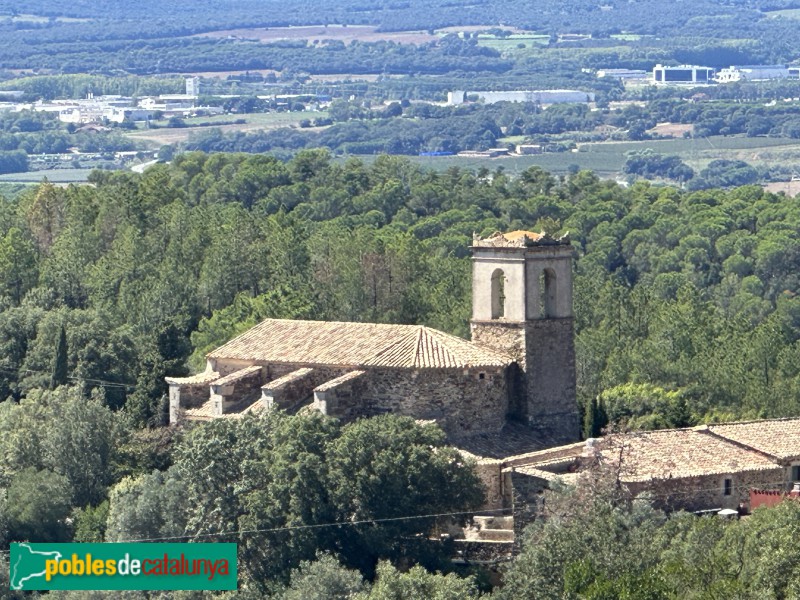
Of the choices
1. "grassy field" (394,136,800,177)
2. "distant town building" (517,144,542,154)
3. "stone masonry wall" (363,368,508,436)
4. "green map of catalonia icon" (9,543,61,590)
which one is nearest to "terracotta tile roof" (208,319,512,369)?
"stone masonry wall" (363,368,508,436)

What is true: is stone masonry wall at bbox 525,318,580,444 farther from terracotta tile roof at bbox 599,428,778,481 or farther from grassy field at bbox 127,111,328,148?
grassy field at bbox 127,111,328,148

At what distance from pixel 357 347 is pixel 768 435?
7.15 m

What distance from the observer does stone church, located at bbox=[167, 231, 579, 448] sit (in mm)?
41281

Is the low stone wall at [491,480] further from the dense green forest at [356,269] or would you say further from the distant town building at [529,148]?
the distant town building at [529,148]

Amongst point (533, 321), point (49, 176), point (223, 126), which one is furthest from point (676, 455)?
point (223, 126)

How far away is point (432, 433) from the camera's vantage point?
39.4 m

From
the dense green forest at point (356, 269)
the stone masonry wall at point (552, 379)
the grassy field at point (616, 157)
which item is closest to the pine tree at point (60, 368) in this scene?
the dense green forest at point (356, 269)

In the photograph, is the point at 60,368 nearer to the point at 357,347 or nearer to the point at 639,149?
the point at 357,347

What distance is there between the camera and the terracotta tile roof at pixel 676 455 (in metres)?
38.1

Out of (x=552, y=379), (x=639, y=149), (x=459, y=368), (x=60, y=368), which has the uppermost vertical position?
(x=459, y=368)

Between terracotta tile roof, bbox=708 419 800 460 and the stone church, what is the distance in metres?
2.97

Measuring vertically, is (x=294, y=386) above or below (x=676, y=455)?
above

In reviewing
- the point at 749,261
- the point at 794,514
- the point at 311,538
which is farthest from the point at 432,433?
the point at 749,261

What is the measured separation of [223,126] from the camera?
18562 centimetres
